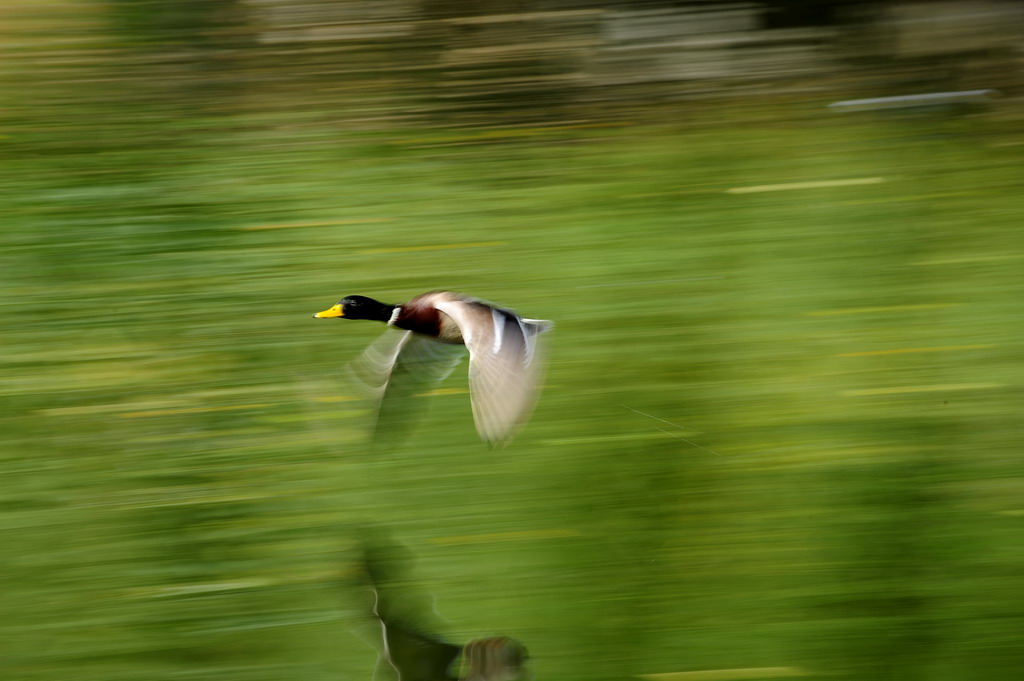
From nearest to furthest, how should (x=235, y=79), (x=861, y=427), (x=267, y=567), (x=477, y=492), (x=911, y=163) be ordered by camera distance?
1. (x=267, y=567)
2. (x=477, y=492)
3. (x=861, y=427)
4. (x=911, y=163)
5. (x=235, y=79)

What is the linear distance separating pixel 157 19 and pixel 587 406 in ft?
13.7

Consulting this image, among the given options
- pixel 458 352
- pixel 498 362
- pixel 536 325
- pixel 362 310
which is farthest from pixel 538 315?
pixel 498 362

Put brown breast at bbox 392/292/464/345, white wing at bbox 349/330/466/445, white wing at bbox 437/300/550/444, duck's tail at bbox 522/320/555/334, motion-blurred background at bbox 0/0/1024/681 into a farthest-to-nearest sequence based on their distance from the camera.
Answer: white wing at bbox 349/330/466/445, brown breast at bbox 392/292/464/345, duck's tail at bbox 522/320/555/334, motion-blurred background at bbox 0/0/1024/681, white wing at bbox 437/300/550/444

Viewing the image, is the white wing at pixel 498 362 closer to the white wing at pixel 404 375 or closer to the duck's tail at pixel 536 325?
the duck's tail at pixel 536 325

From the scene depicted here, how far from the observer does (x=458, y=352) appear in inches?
154

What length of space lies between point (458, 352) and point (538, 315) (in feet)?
2.45

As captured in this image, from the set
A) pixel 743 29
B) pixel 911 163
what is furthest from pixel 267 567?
pixel 743 29

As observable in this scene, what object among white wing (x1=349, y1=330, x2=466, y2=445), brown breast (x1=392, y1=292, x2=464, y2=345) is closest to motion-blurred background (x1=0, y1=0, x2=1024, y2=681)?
white wing (x1=349, y1=330, x2=466, y2=445)

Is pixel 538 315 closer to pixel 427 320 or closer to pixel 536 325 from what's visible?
Result: pixel 427 320

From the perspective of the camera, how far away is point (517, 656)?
3139mm

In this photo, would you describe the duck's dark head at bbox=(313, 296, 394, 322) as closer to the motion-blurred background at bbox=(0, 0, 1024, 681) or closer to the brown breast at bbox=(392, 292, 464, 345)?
the brown breast at bbox=(392, 292, 464, 345)

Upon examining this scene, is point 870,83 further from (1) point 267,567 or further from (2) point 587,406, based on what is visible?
(1) point 267,567

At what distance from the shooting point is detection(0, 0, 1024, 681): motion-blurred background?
325 cm

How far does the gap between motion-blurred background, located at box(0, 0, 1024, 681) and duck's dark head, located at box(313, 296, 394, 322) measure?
425 mm
